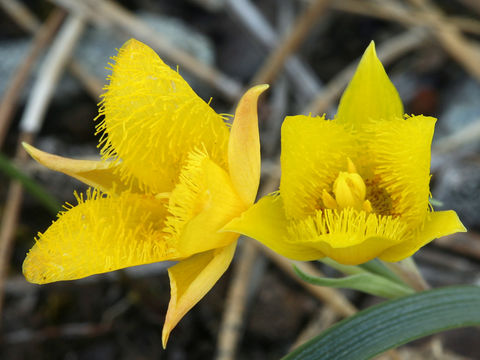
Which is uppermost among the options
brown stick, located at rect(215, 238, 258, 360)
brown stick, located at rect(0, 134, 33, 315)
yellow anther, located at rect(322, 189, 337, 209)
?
yellow anther, located at rect(322, 189, 337, 209)

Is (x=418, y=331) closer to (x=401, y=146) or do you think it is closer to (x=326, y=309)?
(x=401, y=146)

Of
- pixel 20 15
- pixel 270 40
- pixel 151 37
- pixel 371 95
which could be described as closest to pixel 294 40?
pixel 270 40

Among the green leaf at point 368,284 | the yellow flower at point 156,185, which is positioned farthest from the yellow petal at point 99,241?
the green leaf at point 368,284

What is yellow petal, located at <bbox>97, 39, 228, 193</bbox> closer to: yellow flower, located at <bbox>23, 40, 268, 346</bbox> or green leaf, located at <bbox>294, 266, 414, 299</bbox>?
yellow flower, located at <bbox>23, 40, 268, 346</bbox>

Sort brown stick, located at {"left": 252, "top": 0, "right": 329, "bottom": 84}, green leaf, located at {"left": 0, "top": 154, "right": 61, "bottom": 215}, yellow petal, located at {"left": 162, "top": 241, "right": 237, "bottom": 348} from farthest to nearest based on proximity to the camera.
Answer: brown stick, located at {"left": 252, "top": 0, "right": 329, "bottom": 84}
green leaf, located at {"left": 0, "top": 154, "right": 61, "bottom": 215}
yellow petal, located at {"left": 162, "top": 241, "right": 237, "bottom": 348}

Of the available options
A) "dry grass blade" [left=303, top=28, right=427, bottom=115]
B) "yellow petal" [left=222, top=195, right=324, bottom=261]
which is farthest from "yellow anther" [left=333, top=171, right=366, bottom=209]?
"dry grass blade" [left=303, top=28, right=427, bottom=115]

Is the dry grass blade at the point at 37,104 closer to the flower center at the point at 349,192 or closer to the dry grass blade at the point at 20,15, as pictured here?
the dry grass blade at the point at 20,15
